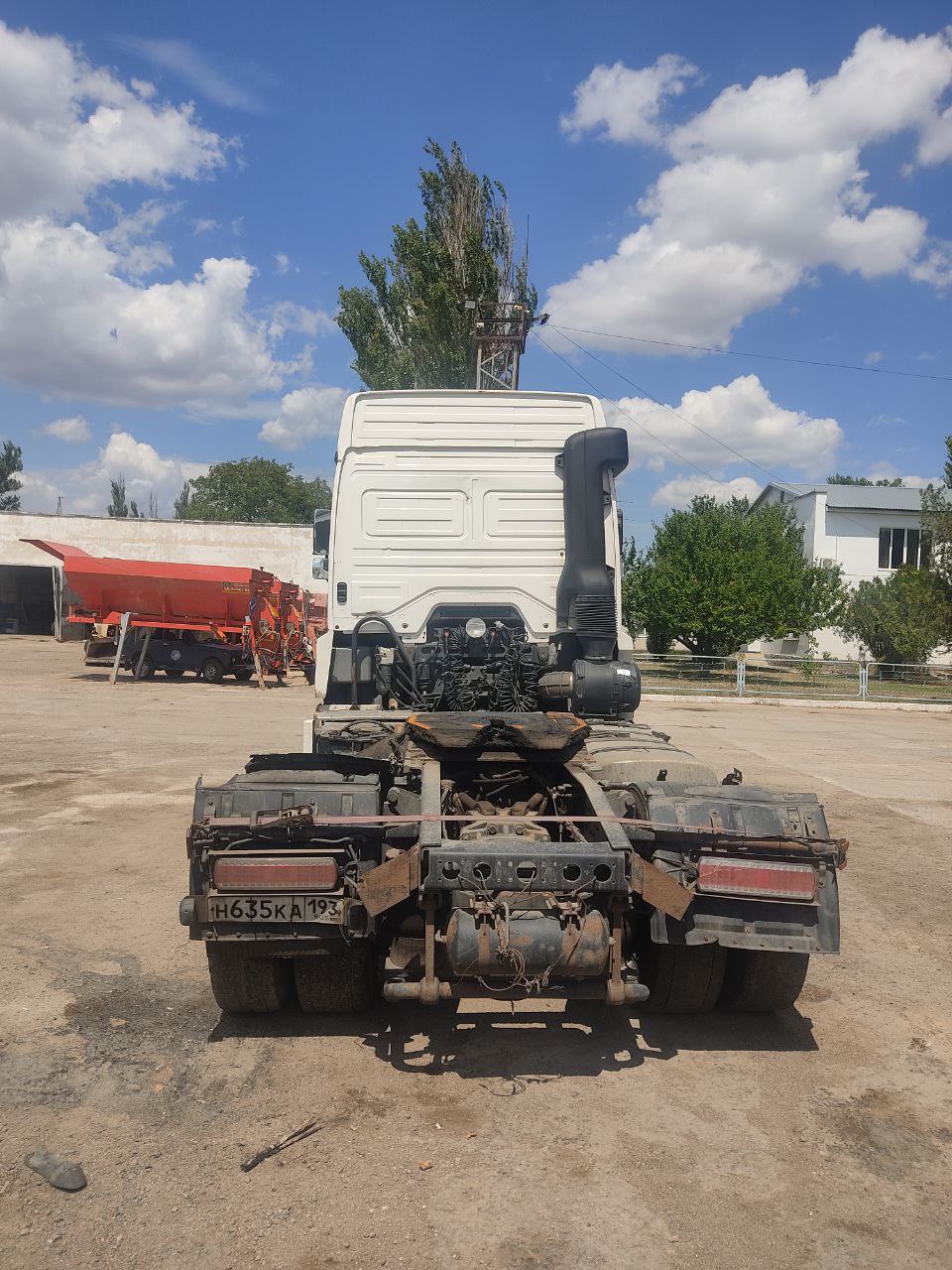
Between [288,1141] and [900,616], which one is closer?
[288,1141]

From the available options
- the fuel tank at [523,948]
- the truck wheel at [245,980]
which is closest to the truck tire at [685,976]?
the fuel tank at [523,948]

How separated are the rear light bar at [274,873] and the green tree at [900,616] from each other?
29.9 m

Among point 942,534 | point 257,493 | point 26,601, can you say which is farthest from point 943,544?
point 257,493

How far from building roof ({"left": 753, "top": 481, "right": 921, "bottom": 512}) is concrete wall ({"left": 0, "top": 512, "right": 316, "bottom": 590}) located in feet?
73.7

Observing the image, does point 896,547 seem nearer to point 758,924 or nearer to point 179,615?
point 179,615

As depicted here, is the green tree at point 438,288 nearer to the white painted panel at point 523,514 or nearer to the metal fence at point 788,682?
the metal fence at point 788,682

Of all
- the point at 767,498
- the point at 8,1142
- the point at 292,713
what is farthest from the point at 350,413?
the point at 767,498

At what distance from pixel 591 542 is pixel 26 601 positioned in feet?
138

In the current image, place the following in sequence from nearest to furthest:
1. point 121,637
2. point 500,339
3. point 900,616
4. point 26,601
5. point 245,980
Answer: point 245,980 → point 121,637 → point 500,339 → point 900,616 → point 26,601

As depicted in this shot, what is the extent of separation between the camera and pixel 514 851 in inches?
143

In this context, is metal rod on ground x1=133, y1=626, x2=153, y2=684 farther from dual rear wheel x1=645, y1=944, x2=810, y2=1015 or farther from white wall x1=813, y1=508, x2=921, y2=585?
white wall x1=813, y1=508, x2=921, y2=585

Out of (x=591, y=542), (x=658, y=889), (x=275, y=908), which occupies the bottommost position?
(x=275, y=908)

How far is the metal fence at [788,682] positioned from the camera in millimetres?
23016

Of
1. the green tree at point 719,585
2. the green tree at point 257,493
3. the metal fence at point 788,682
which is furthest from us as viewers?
the green tree at point 257,493
